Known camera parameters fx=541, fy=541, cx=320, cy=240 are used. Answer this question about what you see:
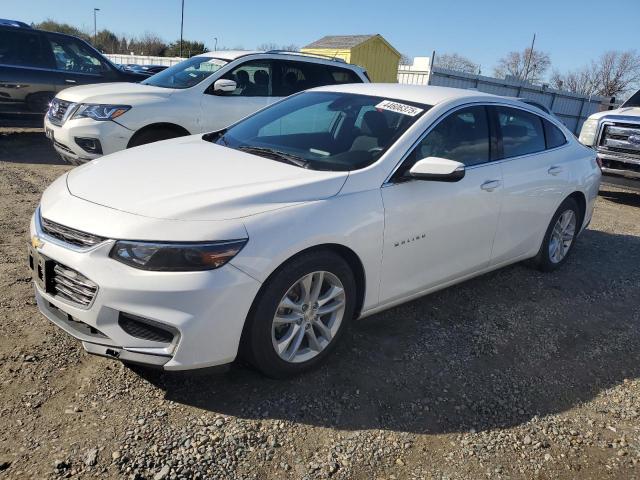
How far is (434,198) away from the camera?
3549mm

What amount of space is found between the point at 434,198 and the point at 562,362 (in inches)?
56.4

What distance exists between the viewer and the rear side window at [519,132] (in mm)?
4336

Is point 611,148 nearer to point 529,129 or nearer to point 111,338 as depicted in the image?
point 529,129

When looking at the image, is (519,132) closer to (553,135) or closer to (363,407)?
(553,135)

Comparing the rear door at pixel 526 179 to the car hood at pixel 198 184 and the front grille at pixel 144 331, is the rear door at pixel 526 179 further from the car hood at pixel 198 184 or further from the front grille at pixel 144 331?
the front grille at pixel 144 331

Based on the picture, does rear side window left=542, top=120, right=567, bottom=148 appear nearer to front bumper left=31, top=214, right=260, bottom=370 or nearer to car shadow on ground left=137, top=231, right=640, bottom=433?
car shadow on ground left=137, top=231, right=640, bottom=433

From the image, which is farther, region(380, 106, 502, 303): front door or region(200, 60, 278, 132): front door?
region(200, 60, 278, 132): front door

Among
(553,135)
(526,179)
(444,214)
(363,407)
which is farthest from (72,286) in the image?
(553,135)

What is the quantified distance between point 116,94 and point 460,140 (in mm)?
4614

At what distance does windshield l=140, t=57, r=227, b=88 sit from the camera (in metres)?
7.26

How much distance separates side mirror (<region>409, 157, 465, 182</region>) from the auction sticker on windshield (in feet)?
1.66

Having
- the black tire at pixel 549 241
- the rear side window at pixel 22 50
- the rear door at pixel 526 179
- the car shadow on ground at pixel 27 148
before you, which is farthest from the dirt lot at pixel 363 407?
the rear side window at pixel 22 50

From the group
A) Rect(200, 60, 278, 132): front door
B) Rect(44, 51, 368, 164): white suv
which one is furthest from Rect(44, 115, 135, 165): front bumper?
Rect(200, 60, 278, 132): front door

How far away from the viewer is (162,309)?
252 cm
